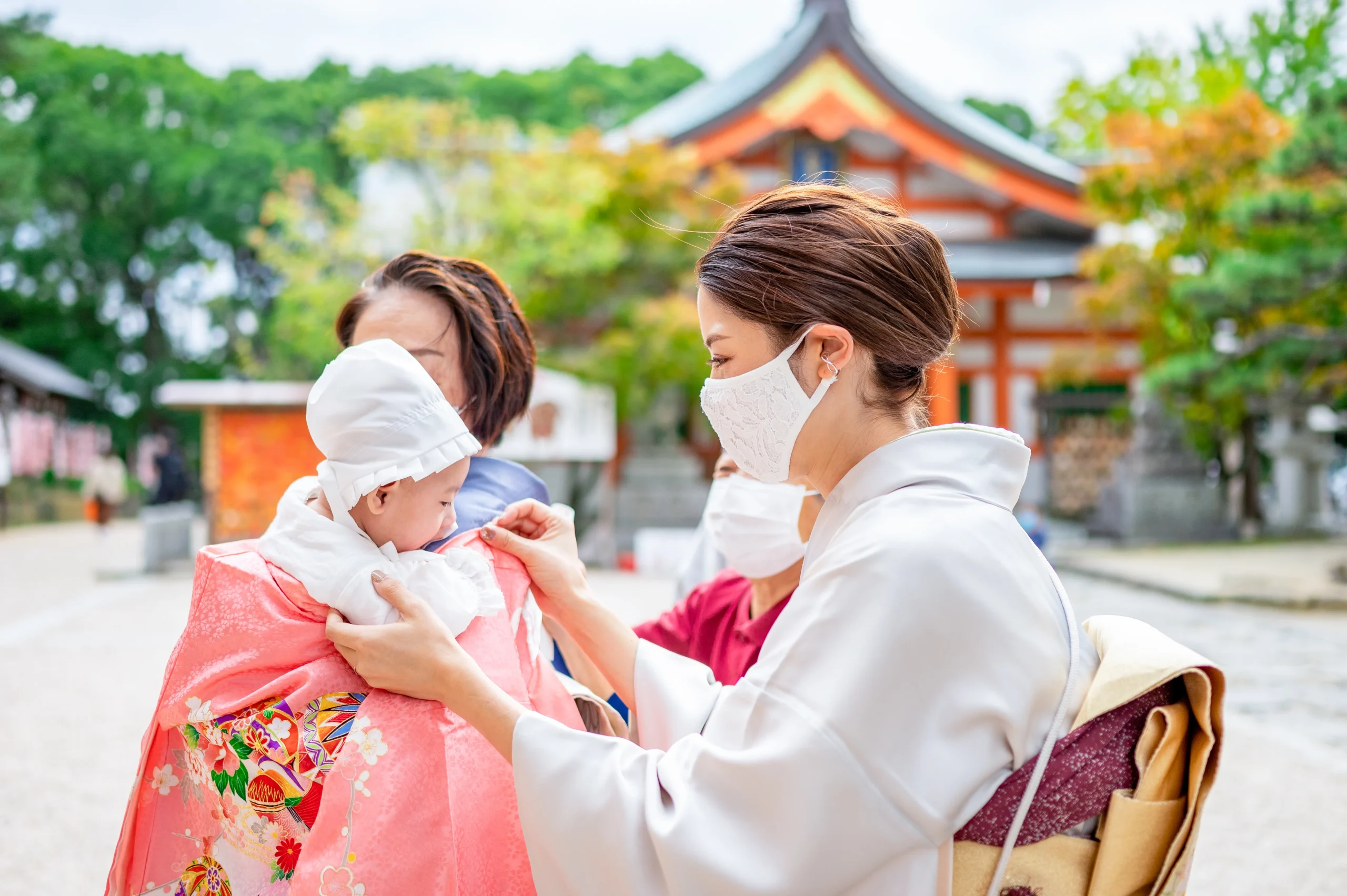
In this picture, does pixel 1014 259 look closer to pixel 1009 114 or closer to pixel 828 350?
pixel 828 350

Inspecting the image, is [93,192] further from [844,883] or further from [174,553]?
[844,883]

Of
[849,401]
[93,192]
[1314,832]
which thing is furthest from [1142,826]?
[93,192]

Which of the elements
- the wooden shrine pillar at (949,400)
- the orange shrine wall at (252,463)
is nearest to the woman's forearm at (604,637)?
the orange shrine wall at (252,463)

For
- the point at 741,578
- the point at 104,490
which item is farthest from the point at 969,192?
the point at 741,578

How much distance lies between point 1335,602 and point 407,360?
10.1 m

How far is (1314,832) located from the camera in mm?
4129

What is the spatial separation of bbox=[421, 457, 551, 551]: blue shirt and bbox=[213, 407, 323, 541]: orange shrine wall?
10.5 meters

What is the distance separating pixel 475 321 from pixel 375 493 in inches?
23.2

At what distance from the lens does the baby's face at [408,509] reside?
1.59 meters

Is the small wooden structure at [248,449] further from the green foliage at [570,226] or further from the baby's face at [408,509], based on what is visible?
the baby's face at [408,509]

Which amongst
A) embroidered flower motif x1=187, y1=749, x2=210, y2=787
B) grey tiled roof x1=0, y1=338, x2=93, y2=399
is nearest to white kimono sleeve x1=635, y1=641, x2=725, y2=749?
embroidered flower motif x1=187, y1=749, x2=210, y2=787

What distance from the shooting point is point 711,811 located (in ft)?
4.28

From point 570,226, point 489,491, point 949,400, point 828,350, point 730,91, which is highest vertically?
point 730,91

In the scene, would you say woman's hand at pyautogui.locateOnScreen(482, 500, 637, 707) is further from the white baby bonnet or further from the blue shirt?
the white baby bonnet
